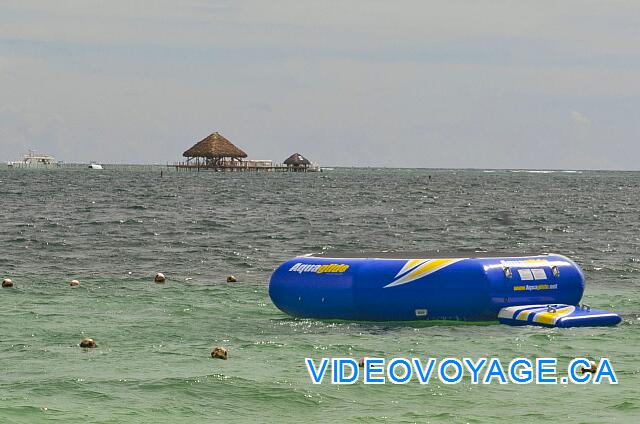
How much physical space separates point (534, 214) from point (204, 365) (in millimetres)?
54065

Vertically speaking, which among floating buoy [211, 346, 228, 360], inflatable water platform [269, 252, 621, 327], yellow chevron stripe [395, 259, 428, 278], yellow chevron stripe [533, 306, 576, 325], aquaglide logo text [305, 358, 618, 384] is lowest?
aquaglide logo text [305, 358, 618, 384]

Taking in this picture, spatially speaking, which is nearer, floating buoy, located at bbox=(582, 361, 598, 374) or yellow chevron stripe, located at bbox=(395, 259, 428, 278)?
floating buoy, located at bbox=(582, 361, 598, 374)

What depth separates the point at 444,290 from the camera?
2022 cm

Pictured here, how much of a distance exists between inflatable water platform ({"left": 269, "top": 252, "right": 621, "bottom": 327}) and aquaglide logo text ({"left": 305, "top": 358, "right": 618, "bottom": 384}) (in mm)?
2951

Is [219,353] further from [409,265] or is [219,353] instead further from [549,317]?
[549,317]

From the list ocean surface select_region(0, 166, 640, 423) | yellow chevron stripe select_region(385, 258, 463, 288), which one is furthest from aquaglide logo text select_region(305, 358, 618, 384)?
yellow chevron stripe select_region(385, 258, 463, 288)

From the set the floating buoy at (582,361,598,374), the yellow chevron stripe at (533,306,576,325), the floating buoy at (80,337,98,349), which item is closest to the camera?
the floating buoy at (582,361,598,374)

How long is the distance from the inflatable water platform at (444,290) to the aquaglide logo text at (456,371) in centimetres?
295

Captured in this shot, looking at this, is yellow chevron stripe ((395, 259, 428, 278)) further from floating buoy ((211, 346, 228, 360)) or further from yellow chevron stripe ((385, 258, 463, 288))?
floating buoy ((211, 346, 228, 360))

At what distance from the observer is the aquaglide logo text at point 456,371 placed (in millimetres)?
15844

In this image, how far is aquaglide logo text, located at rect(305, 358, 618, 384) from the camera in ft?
52.0

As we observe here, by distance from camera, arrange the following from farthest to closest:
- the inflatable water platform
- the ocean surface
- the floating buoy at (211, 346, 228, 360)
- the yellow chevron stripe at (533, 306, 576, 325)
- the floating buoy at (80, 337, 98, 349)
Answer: the inflatable water platform
the yellow chevron stripe at (533, 306, 576, 325)
the floating buoy at (80, 337, 98, 349)
the floating buoy at (211, 346, 228, 360)
the ocean surface

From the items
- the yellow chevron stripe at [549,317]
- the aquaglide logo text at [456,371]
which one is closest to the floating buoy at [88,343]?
the aquaglide logo text at [456,371]

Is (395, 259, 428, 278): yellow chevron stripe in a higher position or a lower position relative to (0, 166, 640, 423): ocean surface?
higher
